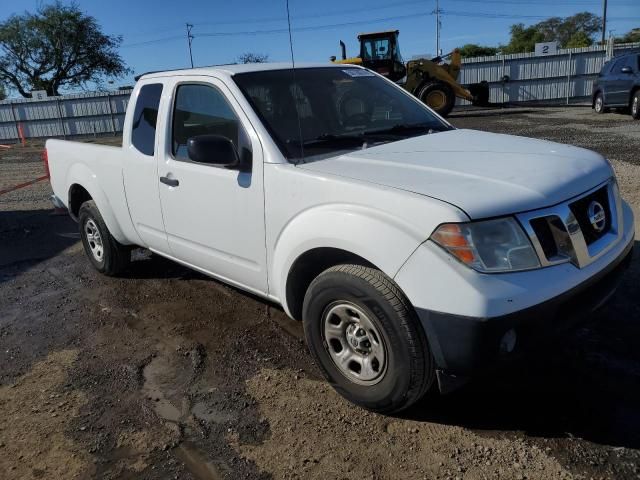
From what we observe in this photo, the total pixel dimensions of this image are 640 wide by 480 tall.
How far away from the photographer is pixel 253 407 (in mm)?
3174

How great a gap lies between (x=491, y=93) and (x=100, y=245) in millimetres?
24789

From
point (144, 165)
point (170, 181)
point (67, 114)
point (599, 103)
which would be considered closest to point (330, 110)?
point (170, 181)

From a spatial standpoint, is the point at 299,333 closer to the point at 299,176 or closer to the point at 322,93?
the point at 299,176

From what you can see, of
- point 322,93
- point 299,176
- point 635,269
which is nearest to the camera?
point 299,176

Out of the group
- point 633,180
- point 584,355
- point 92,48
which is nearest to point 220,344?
point 584,355

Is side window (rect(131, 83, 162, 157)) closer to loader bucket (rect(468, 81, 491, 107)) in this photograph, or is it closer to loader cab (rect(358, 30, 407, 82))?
loader cab (rect(358, 30, 407, 82))

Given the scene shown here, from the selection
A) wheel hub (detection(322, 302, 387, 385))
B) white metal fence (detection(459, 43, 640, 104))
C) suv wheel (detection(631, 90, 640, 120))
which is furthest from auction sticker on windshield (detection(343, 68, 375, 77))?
white metal fence (detection(459, 43, 640, 104))

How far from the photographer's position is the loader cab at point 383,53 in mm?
21578

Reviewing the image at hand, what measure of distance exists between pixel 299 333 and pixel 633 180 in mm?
6090

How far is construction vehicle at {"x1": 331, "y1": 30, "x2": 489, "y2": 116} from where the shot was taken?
2062 centimetres

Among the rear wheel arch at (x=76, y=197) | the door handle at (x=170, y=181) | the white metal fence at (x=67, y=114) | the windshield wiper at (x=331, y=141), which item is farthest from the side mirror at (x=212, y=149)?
the white metal fence at (x=67, y=114)

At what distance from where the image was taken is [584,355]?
342 centimetres

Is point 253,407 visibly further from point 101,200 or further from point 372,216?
point 101,200

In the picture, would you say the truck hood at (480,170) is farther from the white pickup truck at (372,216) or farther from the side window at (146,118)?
the side window at (146,118)
